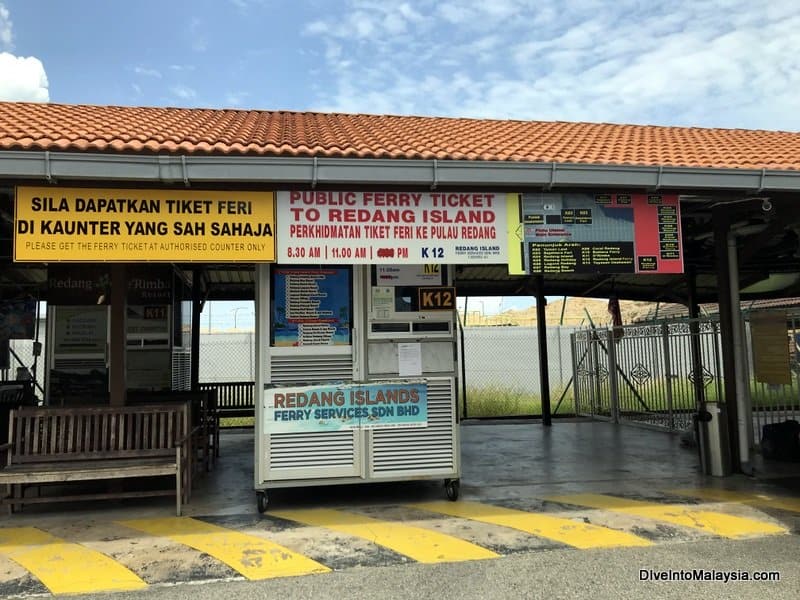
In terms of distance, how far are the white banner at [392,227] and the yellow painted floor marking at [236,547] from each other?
7.41 feet

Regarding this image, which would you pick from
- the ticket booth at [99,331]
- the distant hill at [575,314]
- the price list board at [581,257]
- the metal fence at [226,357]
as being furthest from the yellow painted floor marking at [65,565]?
the distant hill at [575,314]

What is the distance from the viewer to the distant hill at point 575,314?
28261 mm

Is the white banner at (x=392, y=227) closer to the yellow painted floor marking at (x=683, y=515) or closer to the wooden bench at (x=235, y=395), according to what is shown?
the yellow painted floor marking at (x=683, y=515)

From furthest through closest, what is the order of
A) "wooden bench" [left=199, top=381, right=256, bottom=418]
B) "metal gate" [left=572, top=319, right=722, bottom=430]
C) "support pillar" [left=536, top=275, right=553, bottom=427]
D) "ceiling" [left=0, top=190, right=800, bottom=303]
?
"support pillar" [left=536, top=275, right=553, bottom=427] → "wooden bench" [left=199, top=381, right=256, bottom=418] → "metal gate" [left=572, top=319, right=722, bottom=430] → "ceiling" [left=0, top=190, right=800, bottom=303]

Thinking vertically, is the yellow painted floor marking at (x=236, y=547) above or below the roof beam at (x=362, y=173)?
below

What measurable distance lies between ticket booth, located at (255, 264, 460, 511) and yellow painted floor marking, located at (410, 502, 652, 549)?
286 mm

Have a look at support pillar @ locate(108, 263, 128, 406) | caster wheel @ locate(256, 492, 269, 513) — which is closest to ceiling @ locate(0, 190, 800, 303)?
support pillar @ locate(108, 263, 128, 406)

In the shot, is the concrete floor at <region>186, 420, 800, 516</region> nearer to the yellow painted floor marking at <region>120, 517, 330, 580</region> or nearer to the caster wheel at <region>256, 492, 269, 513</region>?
the caster wheel at <region>256, 492, 269, 513</region>

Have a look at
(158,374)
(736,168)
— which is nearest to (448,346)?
(736,168)

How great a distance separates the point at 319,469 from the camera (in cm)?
568

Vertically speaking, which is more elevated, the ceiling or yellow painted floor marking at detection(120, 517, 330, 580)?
the ceiling

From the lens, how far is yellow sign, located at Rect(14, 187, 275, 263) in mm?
5004

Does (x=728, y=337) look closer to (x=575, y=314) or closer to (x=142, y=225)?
(x=142, y=225)

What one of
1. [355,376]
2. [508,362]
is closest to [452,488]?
[355,376]
